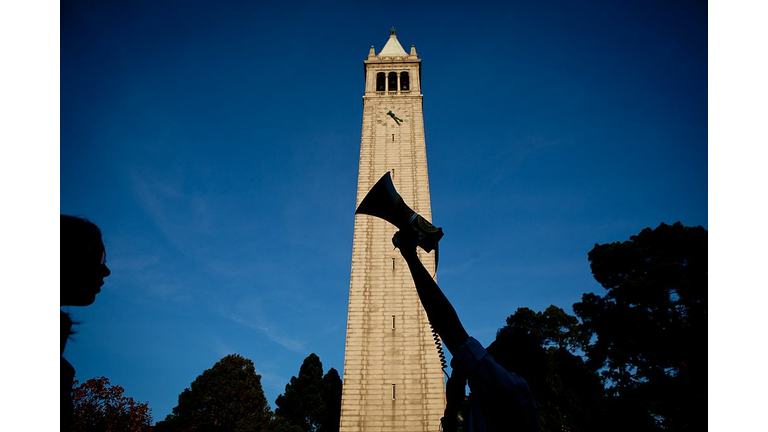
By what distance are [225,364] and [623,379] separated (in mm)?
34628

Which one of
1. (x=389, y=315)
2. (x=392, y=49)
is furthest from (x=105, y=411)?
(x=392, y=49)

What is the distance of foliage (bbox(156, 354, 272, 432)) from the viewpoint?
121 feet

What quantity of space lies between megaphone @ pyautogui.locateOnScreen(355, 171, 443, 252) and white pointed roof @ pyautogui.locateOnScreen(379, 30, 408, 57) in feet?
118

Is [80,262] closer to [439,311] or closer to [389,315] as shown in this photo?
[439,311]

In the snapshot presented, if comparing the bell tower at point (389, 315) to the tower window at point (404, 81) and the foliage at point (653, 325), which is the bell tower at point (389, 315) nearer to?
the tower window at point (404, 81)

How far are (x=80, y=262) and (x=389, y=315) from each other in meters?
20.6

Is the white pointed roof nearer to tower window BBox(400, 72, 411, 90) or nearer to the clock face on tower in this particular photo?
tower window BBox(400, 72, 411, 90)

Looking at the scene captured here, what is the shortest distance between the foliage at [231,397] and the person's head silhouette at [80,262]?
124 ft

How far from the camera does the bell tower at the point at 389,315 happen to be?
1981cm

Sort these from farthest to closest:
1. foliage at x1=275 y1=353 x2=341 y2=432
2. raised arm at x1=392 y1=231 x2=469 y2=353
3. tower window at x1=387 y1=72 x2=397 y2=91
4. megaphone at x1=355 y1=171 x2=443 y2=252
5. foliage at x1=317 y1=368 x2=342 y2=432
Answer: foliage at x1=275 y1=353 x2=341 y2=432 < foliage at x1=317 y1=368 x2=342 y2=432 < tower window at x1=387 y1=72 x2=397 y2=91 < megaphone at x1=355 y1=171 x2=443 y2=252 < raised arm at x1=392 y1=231 x2=469 y2=353

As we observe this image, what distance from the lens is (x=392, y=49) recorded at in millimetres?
38156

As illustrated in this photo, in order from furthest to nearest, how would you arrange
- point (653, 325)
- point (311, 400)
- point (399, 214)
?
1. point (311, 400)
2. point (653, 325)
3. point (399, 214)

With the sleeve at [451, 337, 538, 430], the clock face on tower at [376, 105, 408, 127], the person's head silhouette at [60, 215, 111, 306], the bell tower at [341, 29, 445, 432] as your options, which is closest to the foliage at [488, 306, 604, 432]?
the sleeve at [451, 337, 538, 430]

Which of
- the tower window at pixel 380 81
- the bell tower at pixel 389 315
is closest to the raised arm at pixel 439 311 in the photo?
the bell tower at pixel 389 315
